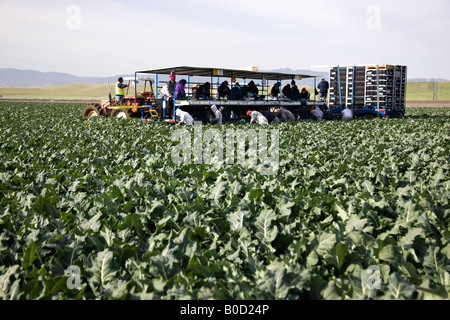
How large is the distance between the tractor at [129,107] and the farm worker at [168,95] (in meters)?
0.80

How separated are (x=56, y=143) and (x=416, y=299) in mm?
9810

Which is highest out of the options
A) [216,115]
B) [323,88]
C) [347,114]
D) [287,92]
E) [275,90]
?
[323,88]

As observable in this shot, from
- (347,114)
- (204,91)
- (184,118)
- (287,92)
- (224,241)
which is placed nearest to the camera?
(224,241)

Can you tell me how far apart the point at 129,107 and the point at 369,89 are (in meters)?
15.1

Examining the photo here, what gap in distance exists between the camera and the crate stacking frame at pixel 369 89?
23844mm

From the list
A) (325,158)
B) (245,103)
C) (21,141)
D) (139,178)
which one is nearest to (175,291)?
(139,178)

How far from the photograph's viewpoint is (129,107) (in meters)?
18.7

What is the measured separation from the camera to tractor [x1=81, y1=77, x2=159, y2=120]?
61.1 ft

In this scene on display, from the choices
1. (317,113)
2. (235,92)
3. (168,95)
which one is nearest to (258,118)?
(235,92)

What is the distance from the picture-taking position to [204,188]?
16.1ft

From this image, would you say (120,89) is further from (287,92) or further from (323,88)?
(323,88)

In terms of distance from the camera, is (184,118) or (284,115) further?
(284,115)

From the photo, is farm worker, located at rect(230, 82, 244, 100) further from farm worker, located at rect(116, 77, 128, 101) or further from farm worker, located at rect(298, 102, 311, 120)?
farm worker, located at rect(116, 77, 128, 101)

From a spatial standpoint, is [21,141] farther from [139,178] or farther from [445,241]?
[445,241]
